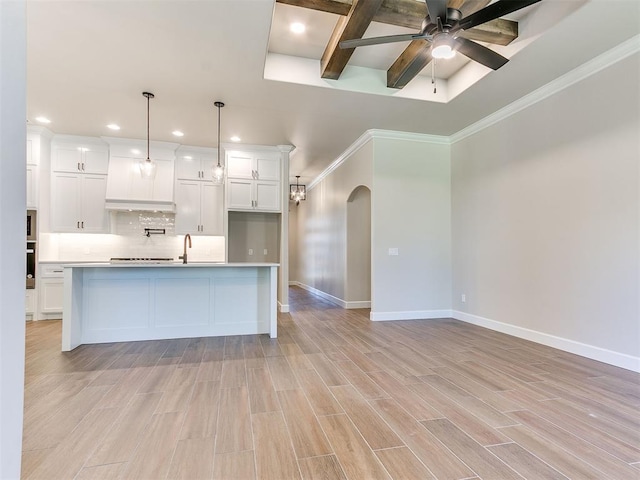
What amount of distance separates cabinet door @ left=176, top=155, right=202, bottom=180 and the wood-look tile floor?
3378 millimetres

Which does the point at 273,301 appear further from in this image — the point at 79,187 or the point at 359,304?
the point at 79,187

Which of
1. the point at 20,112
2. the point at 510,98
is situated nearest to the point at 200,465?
the point at 20,112

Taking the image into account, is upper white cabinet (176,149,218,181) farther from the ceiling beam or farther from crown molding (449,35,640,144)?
crown molding (449,35,640,144)

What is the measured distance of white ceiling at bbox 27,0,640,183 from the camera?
2674 mm

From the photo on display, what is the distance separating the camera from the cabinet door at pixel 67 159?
5566mm

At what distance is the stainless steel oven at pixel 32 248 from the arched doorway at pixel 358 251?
529cm

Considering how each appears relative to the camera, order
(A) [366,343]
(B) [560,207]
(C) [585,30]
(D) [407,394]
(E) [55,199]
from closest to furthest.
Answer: (D) [407,394], (C) [585,30], (B) [560,207], (A) [366,343], (E) [55,199]

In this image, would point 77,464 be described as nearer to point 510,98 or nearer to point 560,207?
point 560,207

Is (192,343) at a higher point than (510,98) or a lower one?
lower

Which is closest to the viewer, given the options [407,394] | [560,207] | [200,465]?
[200,465]

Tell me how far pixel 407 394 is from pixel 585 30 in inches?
138

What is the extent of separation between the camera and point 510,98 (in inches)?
162

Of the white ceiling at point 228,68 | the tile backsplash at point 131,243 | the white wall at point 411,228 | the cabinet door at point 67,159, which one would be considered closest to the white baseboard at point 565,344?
the white wall at point 411,228

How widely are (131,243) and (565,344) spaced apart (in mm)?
6901
